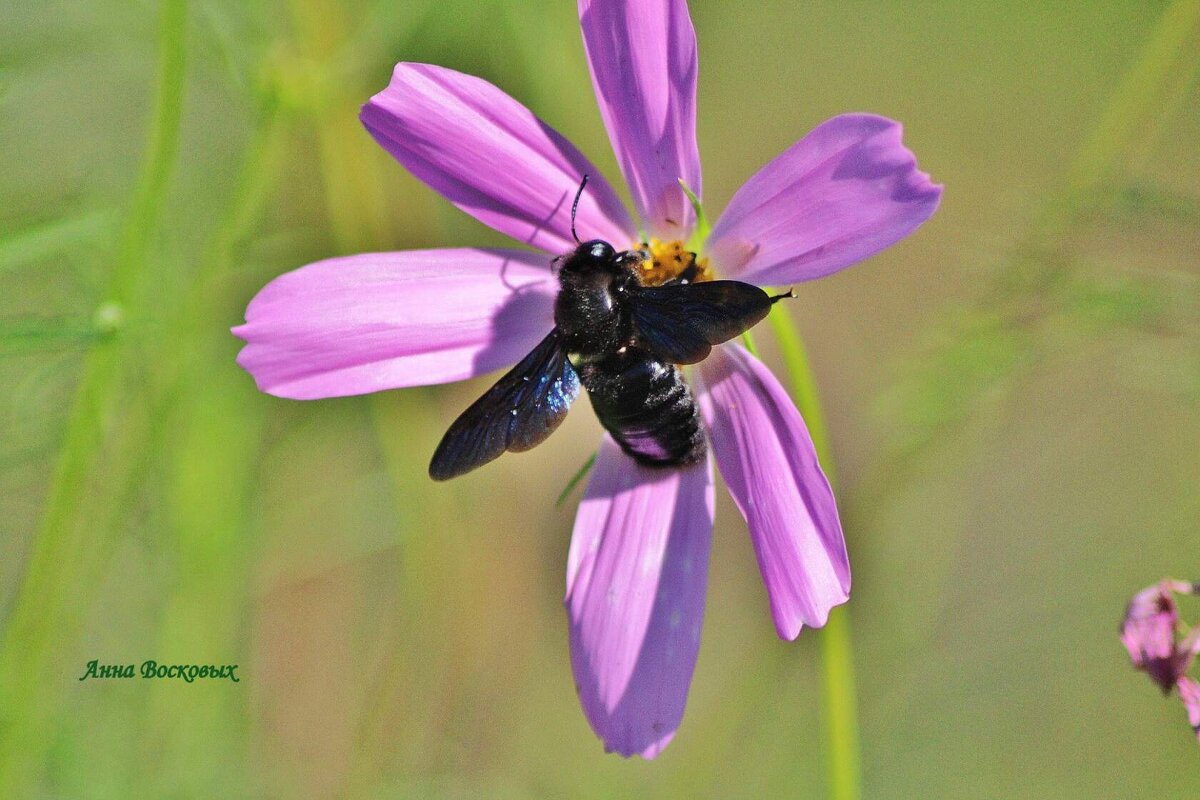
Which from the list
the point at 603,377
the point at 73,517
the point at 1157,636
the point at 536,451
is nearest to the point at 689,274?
the point at 603,377

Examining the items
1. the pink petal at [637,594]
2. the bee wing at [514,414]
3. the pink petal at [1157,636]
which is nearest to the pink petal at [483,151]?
the bee wing at [514,414]

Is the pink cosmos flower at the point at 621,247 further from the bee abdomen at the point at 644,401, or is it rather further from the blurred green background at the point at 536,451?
the blurred green background at the point at 536,451

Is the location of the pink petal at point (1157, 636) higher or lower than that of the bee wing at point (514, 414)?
lower

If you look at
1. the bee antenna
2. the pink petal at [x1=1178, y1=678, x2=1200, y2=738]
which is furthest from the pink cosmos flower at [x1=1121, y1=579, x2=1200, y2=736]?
the bee antenna

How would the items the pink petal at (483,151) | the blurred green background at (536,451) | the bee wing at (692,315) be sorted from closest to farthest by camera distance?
the bee wing at (692,315)
the pink petal at (483,151)
the blurred green background at (536,451)

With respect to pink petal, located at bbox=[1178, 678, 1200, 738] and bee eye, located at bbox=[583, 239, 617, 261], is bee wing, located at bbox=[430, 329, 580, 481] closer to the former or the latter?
bee eye, located at bbox=[583, 239, 617, 261]

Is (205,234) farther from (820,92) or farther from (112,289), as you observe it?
(820,92)

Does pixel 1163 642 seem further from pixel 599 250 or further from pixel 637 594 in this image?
pixel 599 250
